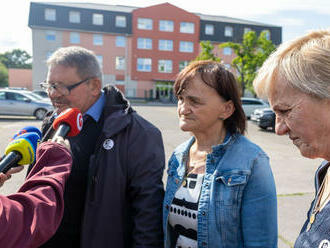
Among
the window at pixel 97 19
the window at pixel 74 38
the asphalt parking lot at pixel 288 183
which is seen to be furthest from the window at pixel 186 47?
the asphalt parking lot at pixel 288 183

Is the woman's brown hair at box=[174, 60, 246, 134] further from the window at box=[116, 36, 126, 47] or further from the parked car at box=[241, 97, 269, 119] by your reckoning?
the window at box=[116, 36, 126, 47]

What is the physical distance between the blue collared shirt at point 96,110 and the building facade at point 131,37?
126 feet

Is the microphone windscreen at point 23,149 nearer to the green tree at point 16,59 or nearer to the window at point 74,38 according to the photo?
the window at point 74,38

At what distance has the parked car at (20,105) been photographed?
48.2ft

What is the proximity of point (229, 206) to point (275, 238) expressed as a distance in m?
0.35

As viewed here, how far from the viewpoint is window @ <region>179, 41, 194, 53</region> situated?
43.1 metres

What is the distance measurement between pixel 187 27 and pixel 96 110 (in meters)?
43.3

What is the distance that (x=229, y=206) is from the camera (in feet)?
5.79

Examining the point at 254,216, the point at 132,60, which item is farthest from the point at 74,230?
the point at 132,60

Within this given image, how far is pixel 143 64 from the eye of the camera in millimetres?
42656

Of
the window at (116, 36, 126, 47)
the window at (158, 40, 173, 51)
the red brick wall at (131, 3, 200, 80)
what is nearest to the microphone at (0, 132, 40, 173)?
the red brick wall at (131, 3, 200, 80)

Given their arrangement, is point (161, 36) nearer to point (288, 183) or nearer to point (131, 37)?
point (131, 37)

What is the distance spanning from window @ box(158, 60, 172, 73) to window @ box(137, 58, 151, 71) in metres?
1.59

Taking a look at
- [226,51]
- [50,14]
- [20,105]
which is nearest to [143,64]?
[226,51]
